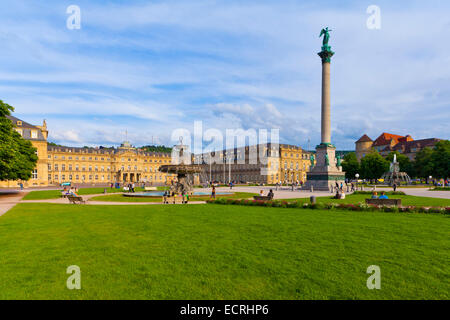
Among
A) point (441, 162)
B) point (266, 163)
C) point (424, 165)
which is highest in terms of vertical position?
point (266, 163)

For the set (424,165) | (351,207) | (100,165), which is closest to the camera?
(351,207)

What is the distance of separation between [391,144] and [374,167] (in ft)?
212

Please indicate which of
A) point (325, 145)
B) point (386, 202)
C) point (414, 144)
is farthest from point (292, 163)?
point (386, 202)

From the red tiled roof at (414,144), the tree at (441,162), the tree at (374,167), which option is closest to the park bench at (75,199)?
the tree at (374,167)

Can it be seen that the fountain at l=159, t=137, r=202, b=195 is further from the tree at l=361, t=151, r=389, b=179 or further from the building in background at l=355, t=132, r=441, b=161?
the building in background at l=355, t=132, r=441, b=161

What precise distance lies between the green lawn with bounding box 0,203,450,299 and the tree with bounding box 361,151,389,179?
79124mm

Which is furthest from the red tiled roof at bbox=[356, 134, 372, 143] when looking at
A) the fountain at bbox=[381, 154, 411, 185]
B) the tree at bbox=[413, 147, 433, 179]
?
the fountain at bbox=[381, 154, 411, 185]

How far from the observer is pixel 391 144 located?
140 m

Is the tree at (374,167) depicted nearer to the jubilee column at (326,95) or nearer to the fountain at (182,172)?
the jubilee column at (326,95)

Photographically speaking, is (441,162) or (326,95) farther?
(441,162)

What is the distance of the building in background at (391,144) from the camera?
130 m

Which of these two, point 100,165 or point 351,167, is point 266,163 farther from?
point 100,165

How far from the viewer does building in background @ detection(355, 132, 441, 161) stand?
13000cm

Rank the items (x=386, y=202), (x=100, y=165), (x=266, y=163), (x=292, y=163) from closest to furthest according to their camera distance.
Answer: (x=386, y=202) → (x=266, y=163) → (x=100, y=165) → (x=292, y=163)
